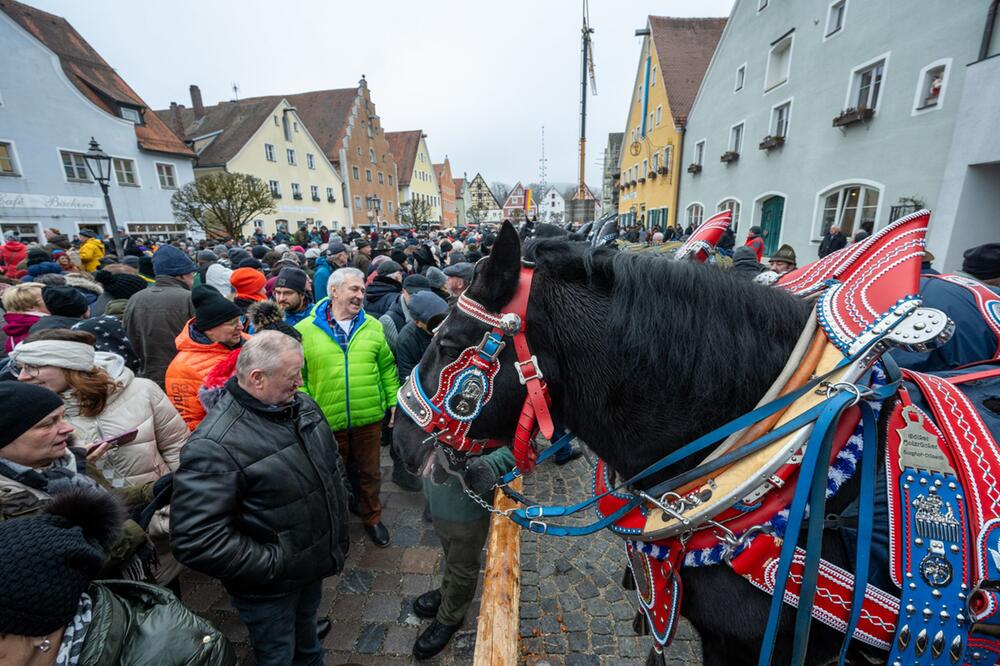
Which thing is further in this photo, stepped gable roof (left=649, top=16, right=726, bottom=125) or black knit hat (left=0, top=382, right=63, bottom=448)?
stepped gable roof (left=649, top=16, right=726, bottom=125)

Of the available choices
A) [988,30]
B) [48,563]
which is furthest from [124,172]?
[988,30]

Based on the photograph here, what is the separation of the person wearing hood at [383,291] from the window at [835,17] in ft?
44.6

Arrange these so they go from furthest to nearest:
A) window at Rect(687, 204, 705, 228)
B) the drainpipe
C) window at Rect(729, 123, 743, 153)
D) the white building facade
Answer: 1. window at Rect(687, 204, 705, 228)
2. window at Rect(729, 123, 743, 153)
3. the white building facade
4. the drainpipe

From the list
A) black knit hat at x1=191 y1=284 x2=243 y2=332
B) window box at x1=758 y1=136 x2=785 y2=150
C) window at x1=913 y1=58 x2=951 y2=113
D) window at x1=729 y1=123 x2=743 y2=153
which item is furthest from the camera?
window at x1=729 y1=123 x2=743 y2=153

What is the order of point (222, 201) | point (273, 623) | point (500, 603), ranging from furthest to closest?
1. point (222, 201)
2. point (500, 603)
3. point (273, 623)

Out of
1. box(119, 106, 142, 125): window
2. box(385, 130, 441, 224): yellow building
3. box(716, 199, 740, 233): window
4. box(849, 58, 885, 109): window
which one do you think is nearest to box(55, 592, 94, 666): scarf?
box(849, 58, 885, 109): window

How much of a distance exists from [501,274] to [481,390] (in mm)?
428

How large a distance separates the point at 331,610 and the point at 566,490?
236 centimetres

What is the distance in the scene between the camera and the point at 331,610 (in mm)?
3008

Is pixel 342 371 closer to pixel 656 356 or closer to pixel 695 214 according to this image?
pixel 656 356

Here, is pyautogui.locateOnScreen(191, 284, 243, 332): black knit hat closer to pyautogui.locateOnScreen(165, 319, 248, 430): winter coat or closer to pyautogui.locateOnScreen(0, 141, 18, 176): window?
pyautogui.locateOnScreen(165, 319, 248, 430): winter coat

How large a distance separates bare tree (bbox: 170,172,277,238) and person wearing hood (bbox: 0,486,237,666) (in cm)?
1914

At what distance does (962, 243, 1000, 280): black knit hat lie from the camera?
132 inches

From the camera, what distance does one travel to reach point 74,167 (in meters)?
18.0
